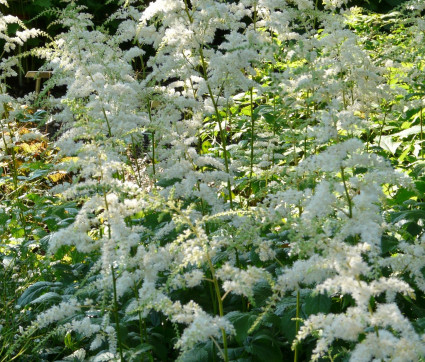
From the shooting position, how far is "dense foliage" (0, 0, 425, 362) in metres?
1.81

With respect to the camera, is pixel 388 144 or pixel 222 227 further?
pixel 388 144

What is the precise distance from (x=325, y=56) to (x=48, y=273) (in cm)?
224

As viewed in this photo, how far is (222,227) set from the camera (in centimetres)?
245

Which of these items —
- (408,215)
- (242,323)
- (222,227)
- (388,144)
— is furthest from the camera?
(388,144)

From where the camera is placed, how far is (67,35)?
12.4 feet

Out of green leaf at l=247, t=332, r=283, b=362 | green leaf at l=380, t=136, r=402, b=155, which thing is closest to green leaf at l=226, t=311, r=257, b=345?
green leaf at l=247, t=332, r=283, b=362

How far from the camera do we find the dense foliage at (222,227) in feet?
5.94

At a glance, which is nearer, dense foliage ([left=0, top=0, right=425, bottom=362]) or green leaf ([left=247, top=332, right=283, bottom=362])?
dense foliage ([left=0, top=0, right=425, bottom=362])

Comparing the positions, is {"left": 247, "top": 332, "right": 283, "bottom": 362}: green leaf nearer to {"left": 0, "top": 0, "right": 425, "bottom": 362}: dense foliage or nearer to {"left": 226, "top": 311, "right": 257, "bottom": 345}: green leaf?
{"left": 0, "top": 0, "right": 425, "bottom": 362}: dense foliage

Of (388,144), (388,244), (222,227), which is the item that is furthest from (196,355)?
(388,144)

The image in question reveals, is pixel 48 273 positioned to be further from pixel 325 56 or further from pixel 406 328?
pixel 406 328

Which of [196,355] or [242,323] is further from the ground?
[242,323]

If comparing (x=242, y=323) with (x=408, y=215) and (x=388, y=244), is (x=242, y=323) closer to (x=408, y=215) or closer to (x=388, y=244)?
(x=388, y=244)

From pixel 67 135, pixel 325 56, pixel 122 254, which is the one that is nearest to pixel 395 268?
pixel 122 254
